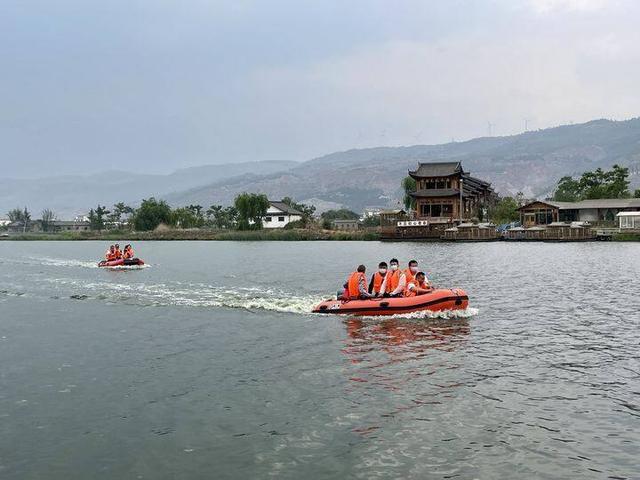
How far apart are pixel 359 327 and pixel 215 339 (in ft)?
17.3

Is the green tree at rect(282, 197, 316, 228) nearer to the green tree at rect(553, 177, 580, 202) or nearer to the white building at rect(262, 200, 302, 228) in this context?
the white building at rect(262, 200, 302, 228)

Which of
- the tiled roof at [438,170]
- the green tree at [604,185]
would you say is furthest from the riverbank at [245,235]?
the green tree at [604,185]

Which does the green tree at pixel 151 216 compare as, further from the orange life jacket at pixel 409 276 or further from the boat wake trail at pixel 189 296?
the orange life jacket at pixel 409 276

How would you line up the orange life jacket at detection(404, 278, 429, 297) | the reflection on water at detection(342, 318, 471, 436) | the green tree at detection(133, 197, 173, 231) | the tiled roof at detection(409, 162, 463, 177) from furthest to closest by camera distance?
1. the green tree at detection(133, 197, 173, 231)
2. the tiled roof at detection(409, 162, 463, 177)
3. the orange life jacket at detection(404, 278, 429, 297)
4. the reflection on water at detection(342, 318, 471, 436)

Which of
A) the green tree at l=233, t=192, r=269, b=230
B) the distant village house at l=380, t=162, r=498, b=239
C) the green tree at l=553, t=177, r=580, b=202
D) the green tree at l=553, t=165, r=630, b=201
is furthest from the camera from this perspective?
the green tree at l=553, t=177, r=580, b=202

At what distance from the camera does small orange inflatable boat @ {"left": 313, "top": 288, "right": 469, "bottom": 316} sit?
23.5 m

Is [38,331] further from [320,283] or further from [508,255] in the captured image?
[508,255]

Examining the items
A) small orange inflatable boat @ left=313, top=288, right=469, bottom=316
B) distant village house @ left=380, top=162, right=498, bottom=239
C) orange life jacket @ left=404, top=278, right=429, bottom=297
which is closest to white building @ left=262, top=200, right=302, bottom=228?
distant village house @ left=380, top=162, right=498, bottom=239

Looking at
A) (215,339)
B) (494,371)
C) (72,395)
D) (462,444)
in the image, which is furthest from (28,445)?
(494,371)

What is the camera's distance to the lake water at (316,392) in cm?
1050

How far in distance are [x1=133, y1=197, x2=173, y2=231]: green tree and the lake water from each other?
113 m

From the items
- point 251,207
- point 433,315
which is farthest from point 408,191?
point 433,315

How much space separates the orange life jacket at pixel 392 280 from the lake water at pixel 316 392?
143 cm

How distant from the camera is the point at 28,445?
37.0 ft
